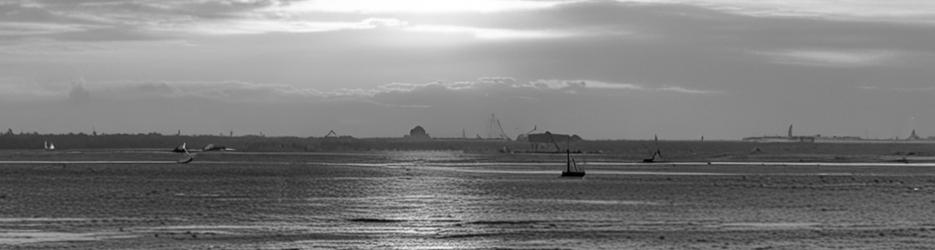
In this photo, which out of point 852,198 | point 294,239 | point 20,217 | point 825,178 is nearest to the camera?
point 294,239

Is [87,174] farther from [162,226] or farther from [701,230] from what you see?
[701,230]

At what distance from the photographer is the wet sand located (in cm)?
4012

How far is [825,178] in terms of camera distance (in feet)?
321

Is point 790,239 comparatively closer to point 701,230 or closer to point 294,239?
point 701,230

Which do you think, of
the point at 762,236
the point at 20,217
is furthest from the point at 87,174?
the point at 762,236

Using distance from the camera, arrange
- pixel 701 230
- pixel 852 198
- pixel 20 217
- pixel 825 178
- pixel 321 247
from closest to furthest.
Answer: pixel 321 247
pixel 701 230
pixel 20 217
pixel 852 198
pixel 825 178

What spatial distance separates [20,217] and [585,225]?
2087 centimetres

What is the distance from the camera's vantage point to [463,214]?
53312 mm

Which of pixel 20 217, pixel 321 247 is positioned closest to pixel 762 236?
pixel 321 247

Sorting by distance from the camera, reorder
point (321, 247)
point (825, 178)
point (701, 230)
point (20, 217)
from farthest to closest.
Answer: point (825, 178) → point (20, 217) → point (701, 230) → point (321, 247)

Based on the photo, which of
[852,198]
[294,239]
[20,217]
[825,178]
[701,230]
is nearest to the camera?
[294,239]

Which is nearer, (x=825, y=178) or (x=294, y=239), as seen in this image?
(x=294, y=239)

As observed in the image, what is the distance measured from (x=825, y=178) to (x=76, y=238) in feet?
228

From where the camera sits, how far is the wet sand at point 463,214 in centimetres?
4012
